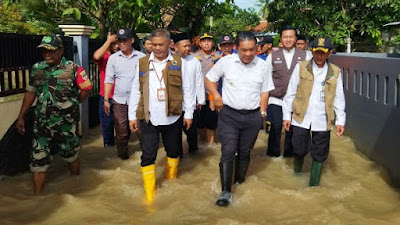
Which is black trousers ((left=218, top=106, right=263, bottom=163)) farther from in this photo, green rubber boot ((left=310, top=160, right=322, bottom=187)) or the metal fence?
the metal fence

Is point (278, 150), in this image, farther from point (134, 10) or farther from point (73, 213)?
point (134, 10)

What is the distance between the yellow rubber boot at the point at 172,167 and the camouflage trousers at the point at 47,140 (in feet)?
3.74

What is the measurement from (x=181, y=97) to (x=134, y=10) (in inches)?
301

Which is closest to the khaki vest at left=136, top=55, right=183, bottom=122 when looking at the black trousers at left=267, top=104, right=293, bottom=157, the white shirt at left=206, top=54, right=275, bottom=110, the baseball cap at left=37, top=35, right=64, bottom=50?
the white shirt at left=206, top=54, right=275, bottom=110

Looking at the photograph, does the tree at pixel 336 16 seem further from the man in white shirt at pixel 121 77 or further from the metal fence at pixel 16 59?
the metal fence at pixel 16 59

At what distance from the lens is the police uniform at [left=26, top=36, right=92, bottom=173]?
4.72m

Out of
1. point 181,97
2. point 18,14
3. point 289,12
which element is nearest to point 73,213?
point 181,97

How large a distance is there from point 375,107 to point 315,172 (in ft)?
5.95

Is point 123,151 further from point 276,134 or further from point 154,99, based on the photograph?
point 276,134

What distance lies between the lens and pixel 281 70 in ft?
20.3

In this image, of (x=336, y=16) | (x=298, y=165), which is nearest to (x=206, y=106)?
(x=298, y=165)

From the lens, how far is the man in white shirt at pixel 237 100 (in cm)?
464

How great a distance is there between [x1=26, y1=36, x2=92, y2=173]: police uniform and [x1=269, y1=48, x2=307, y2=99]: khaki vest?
8.83 feet

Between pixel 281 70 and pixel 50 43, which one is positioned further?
pixel 281 70
